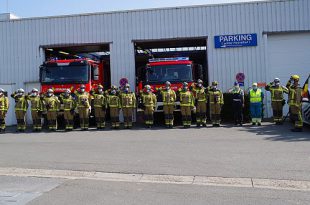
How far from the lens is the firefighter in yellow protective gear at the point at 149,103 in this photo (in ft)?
48.2

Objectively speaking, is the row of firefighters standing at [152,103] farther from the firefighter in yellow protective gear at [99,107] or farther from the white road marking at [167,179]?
the white road marking at [167,179]

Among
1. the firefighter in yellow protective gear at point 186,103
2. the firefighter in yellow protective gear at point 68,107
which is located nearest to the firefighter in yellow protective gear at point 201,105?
the firefighter in yellow protective gear at point 186,103

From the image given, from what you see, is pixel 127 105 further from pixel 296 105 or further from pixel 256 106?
pixel 296 105

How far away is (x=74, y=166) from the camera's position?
7734 millimetres

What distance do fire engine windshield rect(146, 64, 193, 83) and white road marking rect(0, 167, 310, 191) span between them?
8.55 metres

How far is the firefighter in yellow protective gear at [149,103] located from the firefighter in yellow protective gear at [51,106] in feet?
11.7

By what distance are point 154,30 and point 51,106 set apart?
6.38 meters

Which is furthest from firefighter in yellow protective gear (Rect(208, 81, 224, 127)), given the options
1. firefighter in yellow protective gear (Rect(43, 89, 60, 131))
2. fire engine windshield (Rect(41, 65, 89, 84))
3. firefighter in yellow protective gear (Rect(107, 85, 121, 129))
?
firefighter in yellow protective gear (Rect(43, 89, 60, 131))

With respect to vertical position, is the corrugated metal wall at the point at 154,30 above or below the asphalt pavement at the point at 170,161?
above

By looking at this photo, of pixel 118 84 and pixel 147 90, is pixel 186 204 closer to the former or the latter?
pixel 147 90

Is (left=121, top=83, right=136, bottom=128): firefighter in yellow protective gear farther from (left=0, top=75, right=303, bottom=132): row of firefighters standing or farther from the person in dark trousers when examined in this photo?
the person in dark trousers

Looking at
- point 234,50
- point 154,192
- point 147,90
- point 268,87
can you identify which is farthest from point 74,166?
point 234,50

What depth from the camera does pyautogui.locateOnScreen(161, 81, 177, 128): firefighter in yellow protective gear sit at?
14.6m

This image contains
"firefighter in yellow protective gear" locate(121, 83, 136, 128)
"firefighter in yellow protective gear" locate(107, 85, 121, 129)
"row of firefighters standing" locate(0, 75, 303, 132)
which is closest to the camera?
"row of firefighters standing" locate(0, 75, 303, 132)
